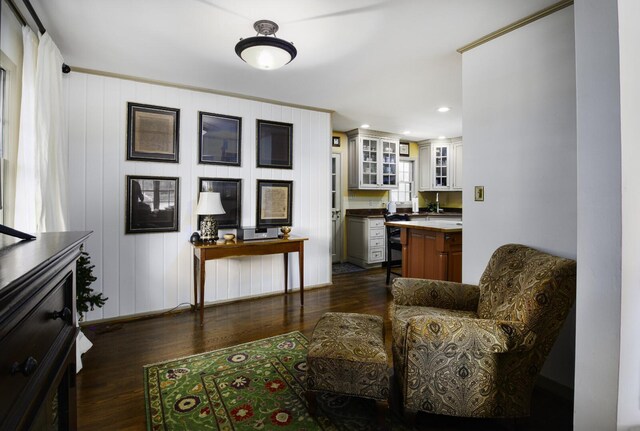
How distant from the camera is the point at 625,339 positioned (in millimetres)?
1123

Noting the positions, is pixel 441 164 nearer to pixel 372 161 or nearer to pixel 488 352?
pixel 372 161

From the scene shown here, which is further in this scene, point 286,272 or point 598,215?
point 286,272

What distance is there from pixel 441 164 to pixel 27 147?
20.5 feet

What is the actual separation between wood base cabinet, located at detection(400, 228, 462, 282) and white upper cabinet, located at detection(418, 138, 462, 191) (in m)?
3.27

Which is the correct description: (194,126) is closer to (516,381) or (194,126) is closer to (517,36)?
(517,36)

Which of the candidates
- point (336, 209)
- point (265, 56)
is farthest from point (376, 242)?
point (265, 56)

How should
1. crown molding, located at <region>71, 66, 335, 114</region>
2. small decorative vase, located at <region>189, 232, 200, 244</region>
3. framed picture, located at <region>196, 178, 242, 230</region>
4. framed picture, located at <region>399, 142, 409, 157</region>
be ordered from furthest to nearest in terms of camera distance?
framed picture, located at <region>399, 142, 409, 157</region>, framed picture, located at <region>196, 178, 242, 230</region>, small decorative vase, located at <region>189, 232, 200, 244</region>, crown molding, located at <region>71, 66, 335, 114</region>

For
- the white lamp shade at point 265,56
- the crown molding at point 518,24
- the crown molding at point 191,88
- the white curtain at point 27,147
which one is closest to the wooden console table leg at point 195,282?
the white curtain at point 27,147

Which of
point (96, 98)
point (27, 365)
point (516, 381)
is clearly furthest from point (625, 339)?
point (96, 98)

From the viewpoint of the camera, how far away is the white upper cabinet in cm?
637

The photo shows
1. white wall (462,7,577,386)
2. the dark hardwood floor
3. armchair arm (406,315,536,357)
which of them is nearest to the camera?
armchair arm (406,315,536,357)

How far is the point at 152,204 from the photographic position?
10.8 ft

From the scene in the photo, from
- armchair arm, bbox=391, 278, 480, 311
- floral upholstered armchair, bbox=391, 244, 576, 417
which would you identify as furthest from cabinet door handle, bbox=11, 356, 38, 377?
armchair arm, bbox=391, 278, 480, 311

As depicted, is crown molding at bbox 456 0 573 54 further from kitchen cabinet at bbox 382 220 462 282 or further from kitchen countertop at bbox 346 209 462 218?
kitchen countertop at bbox 346 209 462 218
